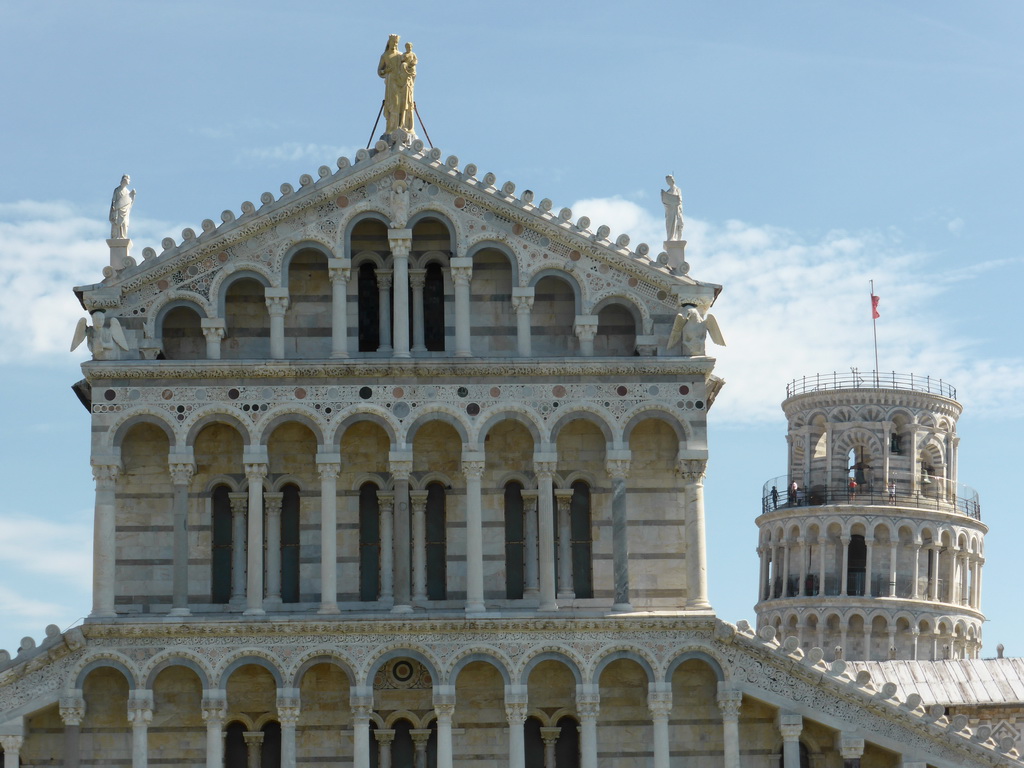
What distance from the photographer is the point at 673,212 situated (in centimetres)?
4241

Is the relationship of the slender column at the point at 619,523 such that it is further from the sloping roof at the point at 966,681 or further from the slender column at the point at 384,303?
the sloping roof at the point at 966,681

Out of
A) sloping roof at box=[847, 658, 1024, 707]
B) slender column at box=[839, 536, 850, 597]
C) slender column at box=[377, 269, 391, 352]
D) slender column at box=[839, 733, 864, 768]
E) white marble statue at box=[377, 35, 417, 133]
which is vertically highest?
white marble statue at box=[377, 35, 417, 133]

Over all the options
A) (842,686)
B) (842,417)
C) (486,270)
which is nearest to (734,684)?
(842,686)

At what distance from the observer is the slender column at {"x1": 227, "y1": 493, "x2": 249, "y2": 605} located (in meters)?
41.3

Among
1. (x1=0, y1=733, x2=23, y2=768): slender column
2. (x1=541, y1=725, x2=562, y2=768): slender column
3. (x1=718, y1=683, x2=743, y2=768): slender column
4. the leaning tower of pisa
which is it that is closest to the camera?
(x1=0, y1=733, x2=23, y2=768): slender column

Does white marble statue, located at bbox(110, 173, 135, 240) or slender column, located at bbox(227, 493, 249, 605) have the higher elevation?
white marble statue, located at bbox(110, 173, 135, 240)

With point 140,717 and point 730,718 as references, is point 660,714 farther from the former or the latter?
point 140,717

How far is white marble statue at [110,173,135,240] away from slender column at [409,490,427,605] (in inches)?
294

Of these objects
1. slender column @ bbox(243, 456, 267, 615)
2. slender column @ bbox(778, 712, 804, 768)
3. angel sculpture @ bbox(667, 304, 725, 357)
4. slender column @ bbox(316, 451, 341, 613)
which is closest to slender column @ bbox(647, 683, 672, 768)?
slender column @ bbox(778, 712, 804, 768)

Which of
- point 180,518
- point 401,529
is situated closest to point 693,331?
point 401,529

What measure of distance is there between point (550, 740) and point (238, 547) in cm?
689

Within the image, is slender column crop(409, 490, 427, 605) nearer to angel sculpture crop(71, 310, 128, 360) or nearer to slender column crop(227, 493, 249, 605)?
slender column crop(227, 493, 249, 605)

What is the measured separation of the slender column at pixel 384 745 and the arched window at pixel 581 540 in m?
4.41

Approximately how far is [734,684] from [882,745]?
2854 millimetres
